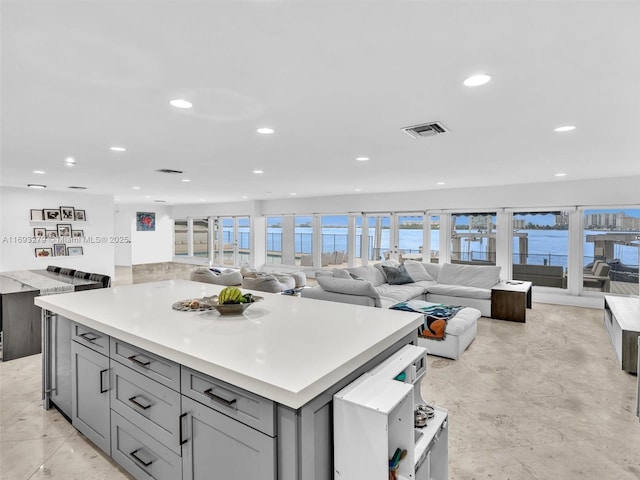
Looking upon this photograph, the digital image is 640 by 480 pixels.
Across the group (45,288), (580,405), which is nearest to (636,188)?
(580,405)

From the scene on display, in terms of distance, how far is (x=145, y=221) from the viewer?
1295 centimetres

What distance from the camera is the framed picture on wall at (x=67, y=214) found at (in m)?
7.97

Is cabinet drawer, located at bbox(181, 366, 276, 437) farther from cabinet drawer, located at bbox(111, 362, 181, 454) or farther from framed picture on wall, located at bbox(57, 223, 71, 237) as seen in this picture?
framed picture on wall, located at bbox(57, 223, 71, 237)

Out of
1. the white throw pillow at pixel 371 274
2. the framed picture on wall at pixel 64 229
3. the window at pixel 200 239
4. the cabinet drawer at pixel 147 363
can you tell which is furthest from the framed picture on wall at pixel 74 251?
the cabinet drawer at pixel 147 363

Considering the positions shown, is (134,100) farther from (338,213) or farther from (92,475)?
(338,213)

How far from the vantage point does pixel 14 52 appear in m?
1.75

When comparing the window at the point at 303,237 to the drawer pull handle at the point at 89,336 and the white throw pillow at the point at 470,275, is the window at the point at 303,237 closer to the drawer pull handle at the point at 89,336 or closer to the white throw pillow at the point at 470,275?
the white throw pillow at the point at 470,275

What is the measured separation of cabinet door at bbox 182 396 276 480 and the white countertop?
0.20 meters

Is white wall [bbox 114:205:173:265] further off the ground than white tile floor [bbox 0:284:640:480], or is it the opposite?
white wall [bbox 114:205:173:265]

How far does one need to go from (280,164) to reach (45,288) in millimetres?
3185

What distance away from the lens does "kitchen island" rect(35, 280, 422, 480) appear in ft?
3.89

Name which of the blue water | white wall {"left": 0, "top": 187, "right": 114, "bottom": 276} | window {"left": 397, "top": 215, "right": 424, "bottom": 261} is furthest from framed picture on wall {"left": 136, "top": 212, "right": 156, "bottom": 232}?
window {"left": 397, "top": 215, "right": 424, "bottom": 261}

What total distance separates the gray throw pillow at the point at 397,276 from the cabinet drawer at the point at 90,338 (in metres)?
5.00

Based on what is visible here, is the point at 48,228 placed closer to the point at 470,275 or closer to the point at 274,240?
the point at 274,240
